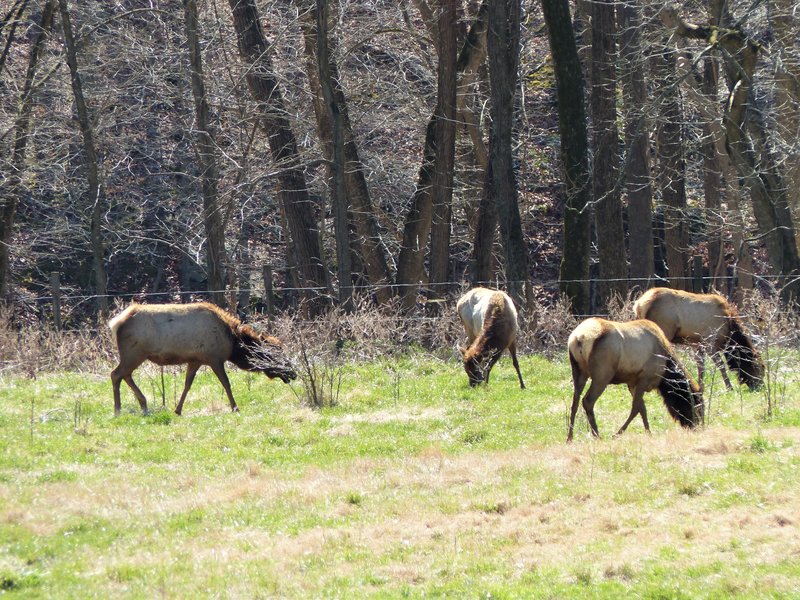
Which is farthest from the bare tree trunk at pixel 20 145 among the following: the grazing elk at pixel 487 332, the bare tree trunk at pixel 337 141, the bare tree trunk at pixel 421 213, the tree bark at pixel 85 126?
the grazing elk at pixel 487 332

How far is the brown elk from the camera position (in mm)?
15211

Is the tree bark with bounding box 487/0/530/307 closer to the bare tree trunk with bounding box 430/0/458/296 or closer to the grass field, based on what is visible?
the bare tree trunk with bounding box 430/0/458/296

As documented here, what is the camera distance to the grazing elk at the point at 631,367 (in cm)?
1202

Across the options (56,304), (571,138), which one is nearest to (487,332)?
(571,138)

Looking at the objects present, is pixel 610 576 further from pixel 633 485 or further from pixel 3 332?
pixel 3 332

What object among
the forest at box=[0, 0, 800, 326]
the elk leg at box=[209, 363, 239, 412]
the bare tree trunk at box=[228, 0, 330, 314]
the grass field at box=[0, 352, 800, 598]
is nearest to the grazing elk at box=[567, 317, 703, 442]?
the grass field at box=[0, 352, 800, 598]

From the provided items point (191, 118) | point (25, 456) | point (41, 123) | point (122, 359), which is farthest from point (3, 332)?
A: point (191, 118)

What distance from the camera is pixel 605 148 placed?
23.8 m

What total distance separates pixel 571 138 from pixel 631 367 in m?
10.4

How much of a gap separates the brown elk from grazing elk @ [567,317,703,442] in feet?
17.6

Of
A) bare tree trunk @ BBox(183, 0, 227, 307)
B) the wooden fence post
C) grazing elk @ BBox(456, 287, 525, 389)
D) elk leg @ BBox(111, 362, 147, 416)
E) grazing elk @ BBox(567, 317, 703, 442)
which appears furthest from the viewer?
bare tree trunk @ BBox(183, 0, 227, 307)

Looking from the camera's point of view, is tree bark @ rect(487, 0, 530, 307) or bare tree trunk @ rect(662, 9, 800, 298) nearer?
bare tree trunk @ rect(662, 9, 800, 298)

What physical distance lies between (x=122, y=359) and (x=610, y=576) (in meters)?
9.15

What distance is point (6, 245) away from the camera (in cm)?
2694
